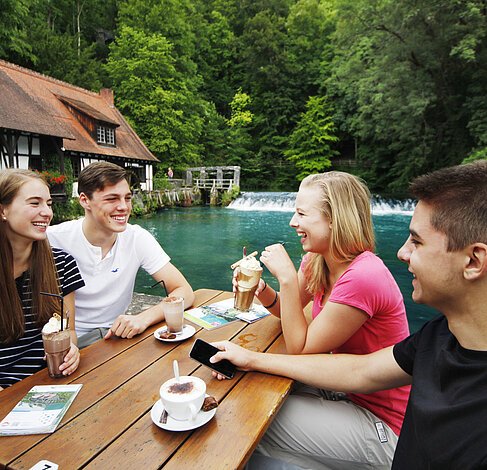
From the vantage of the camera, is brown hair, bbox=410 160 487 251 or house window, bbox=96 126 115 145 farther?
house window, bbox=96 126 115 145

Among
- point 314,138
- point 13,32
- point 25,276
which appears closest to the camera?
point 25,276

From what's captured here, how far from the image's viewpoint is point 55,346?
146 cm

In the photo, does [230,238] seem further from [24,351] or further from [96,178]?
[24,351]

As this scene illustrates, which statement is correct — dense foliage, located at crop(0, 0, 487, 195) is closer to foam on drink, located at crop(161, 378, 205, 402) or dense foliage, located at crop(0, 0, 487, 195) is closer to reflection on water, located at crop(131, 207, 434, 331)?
reflection on water, located at crop(131, 207, 434, 331)

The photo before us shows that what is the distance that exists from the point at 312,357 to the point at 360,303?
312 millimetres

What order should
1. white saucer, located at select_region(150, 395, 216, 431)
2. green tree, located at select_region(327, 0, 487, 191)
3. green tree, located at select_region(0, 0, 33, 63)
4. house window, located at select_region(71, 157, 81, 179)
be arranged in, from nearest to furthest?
1. white saucer, located at select_region(150, 395, 216, 431)
2. green tree, located at select_region(327, 0, 487, 191)
3. house window, located at select_region(71, 157, 81, 179)
4. green tree, located at select_region(0, 0, 33, 63)

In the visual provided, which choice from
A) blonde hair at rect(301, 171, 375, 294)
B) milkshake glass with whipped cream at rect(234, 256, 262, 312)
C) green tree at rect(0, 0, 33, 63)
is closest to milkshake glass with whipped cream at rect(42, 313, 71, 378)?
milkshake glass with whipped cream at rect(234, 256, 262, 312)

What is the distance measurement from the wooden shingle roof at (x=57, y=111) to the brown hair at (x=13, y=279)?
1175 centimetres

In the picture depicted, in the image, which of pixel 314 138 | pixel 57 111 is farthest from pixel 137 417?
pixel 314 138

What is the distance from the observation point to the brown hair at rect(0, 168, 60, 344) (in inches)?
68.2

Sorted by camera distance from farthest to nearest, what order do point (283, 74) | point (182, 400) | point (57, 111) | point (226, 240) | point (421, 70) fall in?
1. point (283, 74)
2. point (421, 70)
3. point (57, 111)
4. point (226, 240)
5. point (182, 400)

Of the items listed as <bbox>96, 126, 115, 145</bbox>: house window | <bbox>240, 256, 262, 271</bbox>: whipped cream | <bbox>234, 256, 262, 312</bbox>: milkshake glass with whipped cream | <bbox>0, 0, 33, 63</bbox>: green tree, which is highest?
<bbox>0, 0, 33, 63</bbox>: green tree

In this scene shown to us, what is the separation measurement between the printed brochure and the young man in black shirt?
1090 millimetres

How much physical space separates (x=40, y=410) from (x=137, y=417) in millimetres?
349
